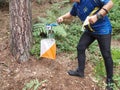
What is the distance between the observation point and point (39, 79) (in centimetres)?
525

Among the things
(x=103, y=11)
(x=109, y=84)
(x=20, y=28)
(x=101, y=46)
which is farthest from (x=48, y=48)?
(x=103, y=11)

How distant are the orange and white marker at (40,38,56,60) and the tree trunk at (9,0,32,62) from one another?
36 cm

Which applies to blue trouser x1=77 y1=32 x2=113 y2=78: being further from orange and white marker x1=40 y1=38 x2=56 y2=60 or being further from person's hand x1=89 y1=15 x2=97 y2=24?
orange and white marker x1=40 y1=38 x2=56 y2=60

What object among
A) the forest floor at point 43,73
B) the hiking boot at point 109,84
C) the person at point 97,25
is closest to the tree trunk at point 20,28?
the forest floor at point 43,73

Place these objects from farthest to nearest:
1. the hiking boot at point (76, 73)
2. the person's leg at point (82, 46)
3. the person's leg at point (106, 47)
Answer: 1. the hiking boot at point (76, 73)
2. the person's leg at point (82, 46)
3. the person's leg at point (106, 47)

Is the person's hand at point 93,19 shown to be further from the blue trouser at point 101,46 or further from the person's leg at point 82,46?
the person's leg at point 82,46

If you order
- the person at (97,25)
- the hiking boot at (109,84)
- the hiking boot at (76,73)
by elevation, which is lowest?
the hiking boot at (109,84)

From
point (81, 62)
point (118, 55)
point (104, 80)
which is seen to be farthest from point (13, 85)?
point (118, 55)

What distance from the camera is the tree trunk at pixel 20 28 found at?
5539 mm

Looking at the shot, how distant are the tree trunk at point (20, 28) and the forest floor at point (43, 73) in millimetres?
173

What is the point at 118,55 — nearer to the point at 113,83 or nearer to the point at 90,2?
the point at 113,83

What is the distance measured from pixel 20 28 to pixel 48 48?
66 centimetres

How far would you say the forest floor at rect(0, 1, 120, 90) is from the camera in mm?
5158

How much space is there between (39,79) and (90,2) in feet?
5.45
